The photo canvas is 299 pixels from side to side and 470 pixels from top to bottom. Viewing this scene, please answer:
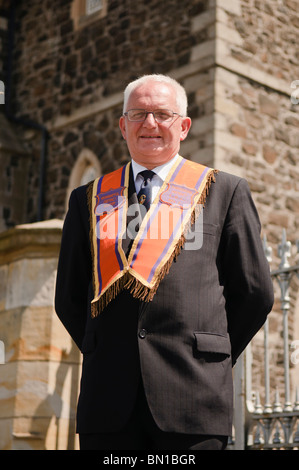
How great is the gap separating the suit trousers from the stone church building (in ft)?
23.9

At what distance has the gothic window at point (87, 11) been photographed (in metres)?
11.9

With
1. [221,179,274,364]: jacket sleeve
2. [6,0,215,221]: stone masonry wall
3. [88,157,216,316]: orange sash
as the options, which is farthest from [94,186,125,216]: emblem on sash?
[6,0,215,221]: stone masonry wall

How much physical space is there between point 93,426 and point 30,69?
440 inches

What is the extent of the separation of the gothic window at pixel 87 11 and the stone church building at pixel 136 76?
0.07 ft

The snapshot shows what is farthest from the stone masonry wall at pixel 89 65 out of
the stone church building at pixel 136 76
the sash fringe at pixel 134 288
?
the sash fringe at pixel 134 288

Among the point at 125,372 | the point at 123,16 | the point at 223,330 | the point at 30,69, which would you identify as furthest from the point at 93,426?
the point at 30,69

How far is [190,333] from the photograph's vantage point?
256 cm

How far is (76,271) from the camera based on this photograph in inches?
113

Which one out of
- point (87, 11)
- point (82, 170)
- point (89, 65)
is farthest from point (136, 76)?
point (87, 11)

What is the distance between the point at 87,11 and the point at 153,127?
33.3 ft

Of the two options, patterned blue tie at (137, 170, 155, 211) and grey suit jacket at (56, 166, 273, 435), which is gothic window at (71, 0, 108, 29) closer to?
patterned blue tie at (137, 170, 155, 211)

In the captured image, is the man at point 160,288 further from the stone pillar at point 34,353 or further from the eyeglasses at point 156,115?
the stone pillar at point 34,353

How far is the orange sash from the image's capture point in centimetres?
263

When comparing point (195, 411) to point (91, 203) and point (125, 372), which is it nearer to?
point (125, 372)
